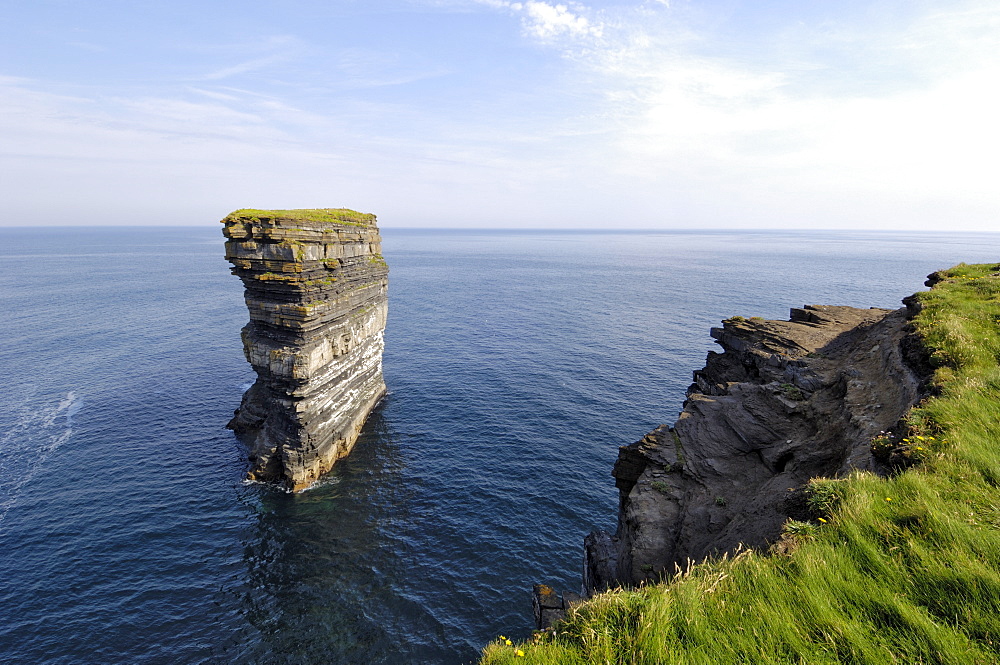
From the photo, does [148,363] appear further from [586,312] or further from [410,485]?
[586,312]

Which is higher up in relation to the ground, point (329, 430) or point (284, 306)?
point (284, 306)

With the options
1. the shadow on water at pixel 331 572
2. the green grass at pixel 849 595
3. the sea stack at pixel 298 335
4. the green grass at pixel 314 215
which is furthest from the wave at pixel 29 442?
the green grass at pixel 849 595

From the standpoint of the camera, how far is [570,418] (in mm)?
42156

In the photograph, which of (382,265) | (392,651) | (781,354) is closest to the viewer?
(392,651)

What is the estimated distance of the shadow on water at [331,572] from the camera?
2166cm

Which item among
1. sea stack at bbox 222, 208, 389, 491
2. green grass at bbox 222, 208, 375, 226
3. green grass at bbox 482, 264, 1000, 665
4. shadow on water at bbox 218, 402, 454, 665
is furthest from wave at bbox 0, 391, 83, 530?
green grass at bbox 482, 264, 1000, 665

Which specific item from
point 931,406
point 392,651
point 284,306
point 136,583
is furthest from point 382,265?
point 931,406

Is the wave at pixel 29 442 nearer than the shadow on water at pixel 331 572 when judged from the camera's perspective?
No

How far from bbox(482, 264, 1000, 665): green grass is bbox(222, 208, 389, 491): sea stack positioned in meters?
29.7

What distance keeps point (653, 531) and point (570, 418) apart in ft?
87.3

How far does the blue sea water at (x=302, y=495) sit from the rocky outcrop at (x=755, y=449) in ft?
35.8

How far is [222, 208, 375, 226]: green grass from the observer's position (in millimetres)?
31109

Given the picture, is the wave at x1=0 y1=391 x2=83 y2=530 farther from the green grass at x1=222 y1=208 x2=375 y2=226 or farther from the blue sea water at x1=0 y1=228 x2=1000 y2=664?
the green grass at x1=222 y1=208 x2=375 y2=226

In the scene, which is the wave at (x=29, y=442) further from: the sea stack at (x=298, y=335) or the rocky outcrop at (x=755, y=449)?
the rocky outcrop at (x=755, y=449)
